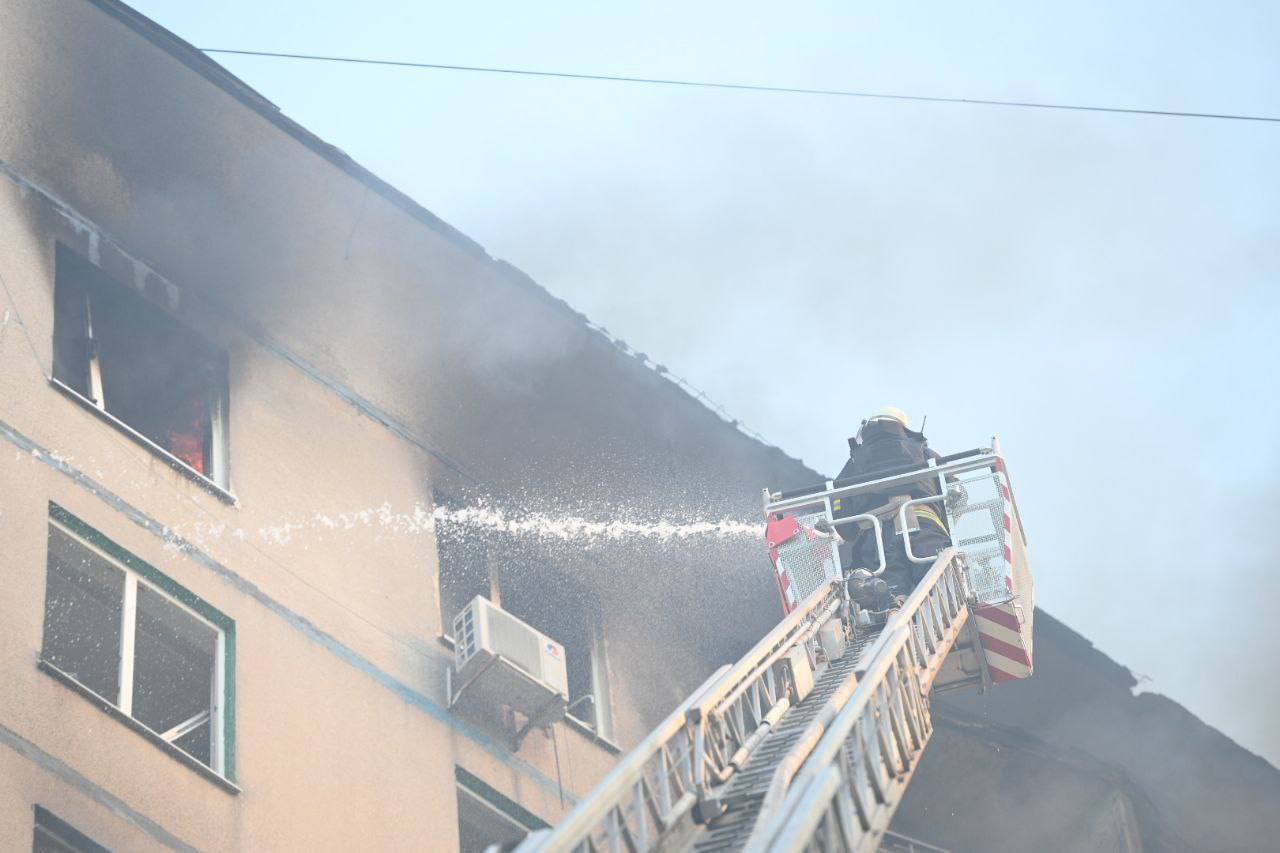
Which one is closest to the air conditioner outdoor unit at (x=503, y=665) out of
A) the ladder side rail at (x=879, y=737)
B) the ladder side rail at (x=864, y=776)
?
the ladder side rail at (x=879, y=737)

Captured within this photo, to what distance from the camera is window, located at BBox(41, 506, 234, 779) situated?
1032cm

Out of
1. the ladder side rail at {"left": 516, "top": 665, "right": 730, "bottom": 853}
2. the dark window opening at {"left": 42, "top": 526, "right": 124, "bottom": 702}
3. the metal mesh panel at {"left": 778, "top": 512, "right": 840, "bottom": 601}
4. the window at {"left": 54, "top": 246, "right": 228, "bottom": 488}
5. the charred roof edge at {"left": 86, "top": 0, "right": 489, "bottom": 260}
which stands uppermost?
the charred roof edge at {"left": 86, "top": 0, "right": 489, "bottom": 260}

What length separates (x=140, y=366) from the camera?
12.2 meters

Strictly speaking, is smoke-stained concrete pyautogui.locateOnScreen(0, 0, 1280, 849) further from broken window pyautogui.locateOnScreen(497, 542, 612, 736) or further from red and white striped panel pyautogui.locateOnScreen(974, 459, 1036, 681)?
red and white striped panel pyautogui.locateOnScreen(974, 459, 1036, 681)

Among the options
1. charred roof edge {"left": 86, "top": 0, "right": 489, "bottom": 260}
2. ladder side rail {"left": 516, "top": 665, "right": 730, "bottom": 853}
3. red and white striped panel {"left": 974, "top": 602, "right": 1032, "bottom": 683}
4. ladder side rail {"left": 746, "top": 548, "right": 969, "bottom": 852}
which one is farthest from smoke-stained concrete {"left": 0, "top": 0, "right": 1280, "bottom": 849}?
ladder side rail {"left": 746, "top": 548, "right": 969, "bottom": 852}

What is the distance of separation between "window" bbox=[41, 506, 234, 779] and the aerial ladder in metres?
2.86

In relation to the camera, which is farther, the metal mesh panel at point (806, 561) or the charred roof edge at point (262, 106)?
the metal mesh panel at point (806, 561)

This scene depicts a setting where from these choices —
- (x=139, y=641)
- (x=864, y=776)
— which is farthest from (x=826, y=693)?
(x=139, y=641)

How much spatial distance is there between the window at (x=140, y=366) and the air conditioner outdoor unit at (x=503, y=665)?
1823 mm

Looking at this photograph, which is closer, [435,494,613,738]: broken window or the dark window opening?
the dark window opening

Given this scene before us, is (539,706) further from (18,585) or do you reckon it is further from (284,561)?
(18,585)

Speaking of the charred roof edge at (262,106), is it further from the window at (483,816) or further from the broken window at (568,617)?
the window at (483,816)

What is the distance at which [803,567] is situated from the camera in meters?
12.9

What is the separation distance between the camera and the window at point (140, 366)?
11.6m
